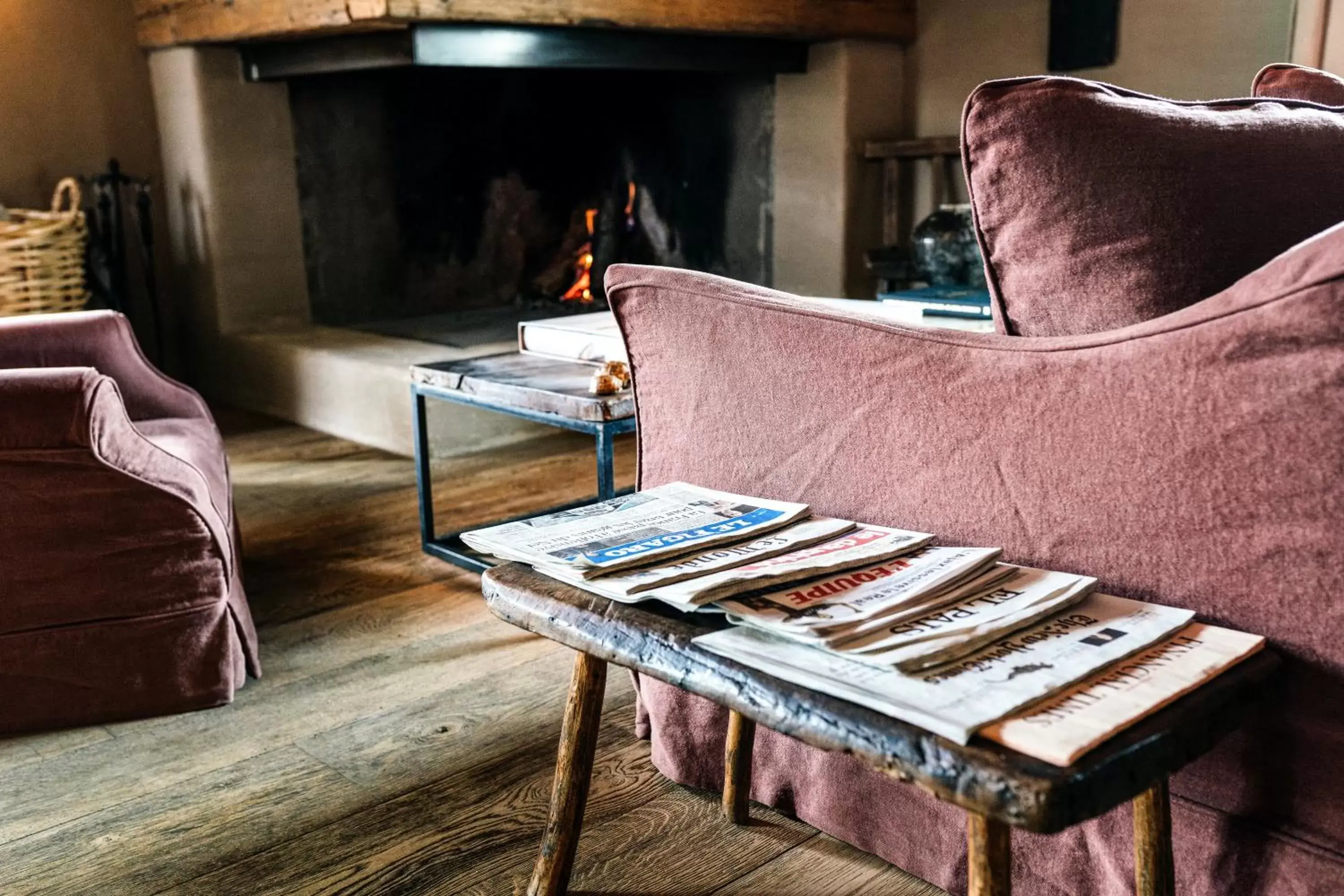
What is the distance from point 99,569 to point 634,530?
3.23ft

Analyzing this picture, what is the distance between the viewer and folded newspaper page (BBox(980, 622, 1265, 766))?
2.29ft

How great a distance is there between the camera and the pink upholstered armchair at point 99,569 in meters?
1.58

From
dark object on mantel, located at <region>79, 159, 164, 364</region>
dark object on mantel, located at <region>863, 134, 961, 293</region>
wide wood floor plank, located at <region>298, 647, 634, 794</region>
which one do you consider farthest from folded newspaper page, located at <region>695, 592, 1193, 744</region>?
dark object on mantel, located at <region>79, 159, 164, 364</region>

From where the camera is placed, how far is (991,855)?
2.44 feet

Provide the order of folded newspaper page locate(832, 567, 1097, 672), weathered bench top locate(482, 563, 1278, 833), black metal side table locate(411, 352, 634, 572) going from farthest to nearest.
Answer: black metal side table locate(411, 352, 634, 572)
folded newspaper page locate(832, 567, 1097, 672)
weathered bench top locate(482, 563, 1278, 833)

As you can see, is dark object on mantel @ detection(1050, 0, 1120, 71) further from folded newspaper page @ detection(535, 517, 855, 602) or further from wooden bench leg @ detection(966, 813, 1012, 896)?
wooden bench leg @ detection(966, 813, 1012, 896)

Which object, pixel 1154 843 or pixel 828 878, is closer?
pixel 1154 843

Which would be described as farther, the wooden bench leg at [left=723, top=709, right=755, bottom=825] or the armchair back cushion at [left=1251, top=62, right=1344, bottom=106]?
the armchair back cushion at [left=1251, top=62, right=1344, bottom=106]

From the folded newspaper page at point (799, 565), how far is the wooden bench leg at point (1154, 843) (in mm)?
275

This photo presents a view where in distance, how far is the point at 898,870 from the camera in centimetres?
126

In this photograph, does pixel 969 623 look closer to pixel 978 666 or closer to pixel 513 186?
pixel 978 666

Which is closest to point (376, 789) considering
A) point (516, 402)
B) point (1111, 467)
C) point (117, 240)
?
point (516, 402)

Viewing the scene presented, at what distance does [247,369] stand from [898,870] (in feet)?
10.3

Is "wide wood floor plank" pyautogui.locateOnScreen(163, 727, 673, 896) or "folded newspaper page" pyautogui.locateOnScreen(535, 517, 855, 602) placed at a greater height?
"folded newspaper page" pyautogui.locateOnScreen(535, 517, 855, 602)
